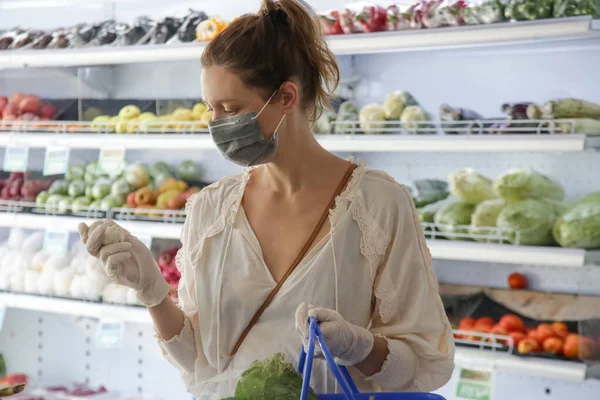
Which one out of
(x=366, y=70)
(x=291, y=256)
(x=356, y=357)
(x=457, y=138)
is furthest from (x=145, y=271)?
(x=366, y=70)

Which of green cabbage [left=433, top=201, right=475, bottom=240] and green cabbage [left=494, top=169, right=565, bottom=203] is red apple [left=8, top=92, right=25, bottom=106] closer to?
green cabbage [left=433, top=201, right=475, bottom=240]

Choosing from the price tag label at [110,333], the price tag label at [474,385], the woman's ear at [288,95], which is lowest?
the price tag label at [110,333]

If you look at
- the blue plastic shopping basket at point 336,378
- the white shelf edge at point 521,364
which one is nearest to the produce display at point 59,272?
the white shelf edge at point 521,364

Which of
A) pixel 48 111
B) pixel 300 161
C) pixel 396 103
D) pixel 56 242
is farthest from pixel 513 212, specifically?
pixel 48 111

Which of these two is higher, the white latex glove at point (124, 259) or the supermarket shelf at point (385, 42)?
the supermarket shelf at point (385, 42)

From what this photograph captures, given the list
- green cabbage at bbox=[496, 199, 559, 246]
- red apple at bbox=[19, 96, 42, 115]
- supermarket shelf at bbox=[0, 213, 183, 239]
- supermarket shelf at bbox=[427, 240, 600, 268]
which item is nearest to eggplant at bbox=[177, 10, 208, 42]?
supermarket shelf at bbox=[0, 213, 183, 239]

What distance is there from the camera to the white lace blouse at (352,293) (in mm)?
1685

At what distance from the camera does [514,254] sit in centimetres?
288

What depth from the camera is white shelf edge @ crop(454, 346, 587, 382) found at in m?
2.81

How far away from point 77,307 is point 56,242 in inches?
13.7

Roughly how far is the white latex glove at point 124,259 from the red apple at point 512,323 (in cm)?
173

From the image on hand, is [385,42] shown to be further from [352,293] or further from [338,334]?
[338,334]

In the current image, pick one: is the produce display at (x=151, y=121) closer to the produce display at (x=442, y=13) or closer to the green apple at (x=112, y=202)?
the green apple at (x=112, y=202)

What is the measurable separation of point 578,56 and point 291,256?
1.97 m
